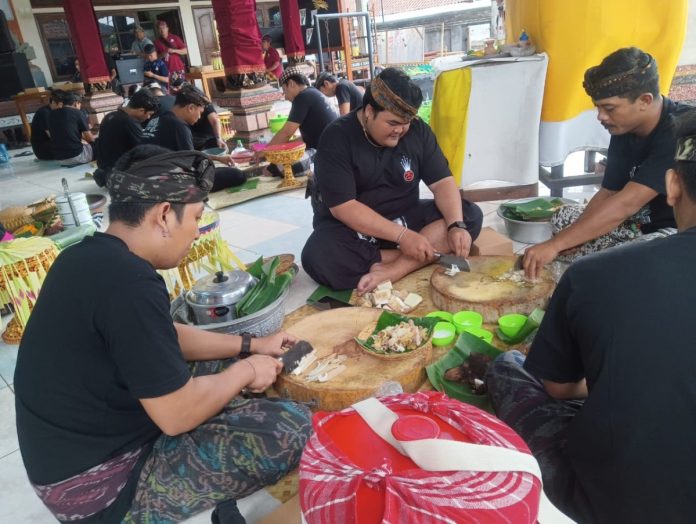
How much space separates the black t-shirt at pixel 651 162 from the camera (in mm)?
2064

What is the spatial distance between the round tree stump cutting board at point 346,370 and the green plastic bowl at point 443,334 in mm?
166

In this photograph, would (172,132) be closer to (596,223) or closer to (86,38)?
(596,223)

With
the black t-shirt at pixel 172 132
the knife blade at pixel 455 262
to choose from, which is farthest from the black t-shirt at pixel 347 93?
the knife blade at pixel 455 262

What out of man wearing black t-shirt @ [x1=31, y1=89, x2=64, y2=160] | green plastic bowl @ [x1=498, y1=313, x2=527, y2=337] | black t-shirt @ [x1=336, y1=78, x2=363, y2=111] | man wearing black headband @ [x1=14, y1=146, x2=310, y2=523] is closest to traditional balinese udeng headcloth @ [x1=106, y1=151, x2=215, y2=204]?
man wearing black headband @ [x1=14, y1=146, x2=310, y2=523]

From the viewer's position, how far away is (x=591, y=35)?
3285 mm

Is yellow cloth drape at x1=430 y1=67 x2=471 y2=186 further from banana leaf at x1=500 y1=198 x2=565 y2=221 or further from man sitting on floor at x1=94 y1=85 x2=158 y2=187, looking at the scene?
man sitting on floor at x1=94 y1=85 x2=158 y2=187

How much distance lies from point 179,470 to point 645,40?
12.3 ft

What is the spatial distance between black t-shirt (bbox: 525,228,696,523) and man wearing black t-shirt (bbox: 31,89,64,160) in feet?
26.8

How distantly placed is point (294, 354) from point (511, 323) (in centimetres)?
92

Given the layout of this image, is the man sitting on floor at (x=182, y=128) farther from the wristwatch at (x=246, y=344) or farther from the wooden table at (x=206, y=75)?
the wooden table at (x=206, y=75)

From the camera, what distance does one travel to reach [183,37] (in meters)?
13.0

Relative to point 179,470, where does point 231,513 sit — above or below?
below

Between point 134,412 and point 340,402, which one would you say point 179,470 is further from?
point 340,402

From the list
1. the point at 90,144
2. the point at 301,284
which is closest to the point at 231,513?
the point at 301,284
